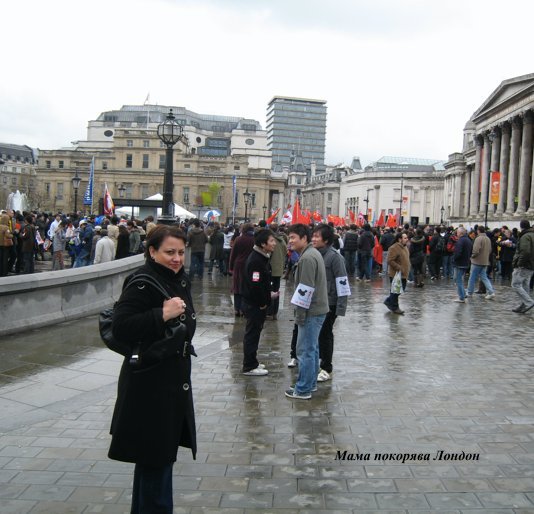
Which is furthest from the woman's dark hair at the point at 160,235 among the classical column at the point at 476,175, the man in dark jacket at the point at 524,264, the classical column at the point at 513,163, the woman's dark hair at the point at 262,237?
the classical column at the point at 476,175

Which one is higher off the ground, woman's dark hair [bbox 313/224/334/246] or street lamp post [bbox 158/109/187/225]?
street lamp post [bbox 158/109/187/225]

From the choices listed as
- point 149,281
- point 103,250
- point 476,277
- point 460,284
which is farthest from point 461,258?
point 149,281

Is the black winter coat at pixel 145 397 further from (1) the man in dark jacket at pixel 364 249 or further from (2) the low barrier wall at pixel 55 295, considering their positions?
(1) the man in dark jacket at pixel 364 249

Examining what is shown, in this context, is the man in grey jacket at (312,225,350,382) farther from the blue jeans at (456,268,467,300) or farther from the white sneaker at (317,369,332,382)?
the blue jeans at (456,268,467,300)

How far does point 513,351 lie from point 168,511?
25.8 feet

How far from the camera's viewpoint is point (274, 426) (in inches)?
235

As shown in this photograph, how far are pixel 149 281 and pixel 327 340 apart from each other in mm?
4894

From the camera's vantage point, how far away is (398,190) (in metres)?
127

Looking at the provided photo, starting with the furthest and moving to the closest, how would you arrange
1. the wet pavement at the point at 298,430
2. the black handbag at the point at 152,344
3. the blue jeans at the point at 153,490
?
1. the wet pavement at the point at 298,430
2. the blue jeans at the point at 153,490
3. the black handbag at the point at 152,344

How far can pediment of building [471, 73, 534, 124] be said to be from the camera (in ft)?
160

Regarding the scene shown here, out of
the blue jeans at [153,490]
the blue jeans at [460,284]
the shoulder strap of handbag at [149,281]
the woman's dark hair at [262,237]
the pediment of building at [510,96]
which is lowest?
the blue jeans at [153,490]

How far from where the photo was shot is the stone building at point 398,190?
397 ft

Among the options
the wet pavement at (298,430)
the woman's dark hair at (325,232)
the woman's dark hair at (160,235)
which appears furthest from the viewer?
the woman's dark hair at (325,232)

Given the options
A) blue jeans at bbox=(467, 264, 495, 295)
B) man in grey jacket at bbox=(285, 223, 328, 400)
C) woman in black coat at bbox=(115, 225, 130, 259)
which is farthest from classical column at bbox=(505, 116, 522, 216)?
man in grey jacket at bbox=(285, 223, 328, 400)
